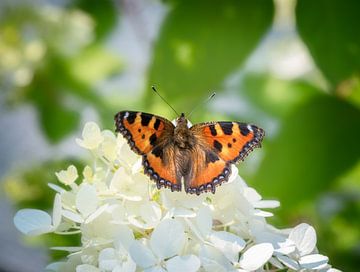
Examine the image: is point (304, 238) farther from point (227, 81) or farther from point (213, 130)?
point (227, 81)

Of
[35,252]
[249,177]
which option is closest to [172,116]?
[249,177]

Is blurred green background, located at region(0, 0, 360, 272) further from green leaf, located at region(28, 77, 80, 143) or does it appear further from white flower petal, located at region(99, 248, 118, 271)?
white flower petal, located at region(99, 248, 118, 271)

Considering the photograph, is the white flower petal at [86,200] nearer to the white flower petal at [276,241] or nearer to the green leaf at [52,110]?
the white flower petal at [276,241]

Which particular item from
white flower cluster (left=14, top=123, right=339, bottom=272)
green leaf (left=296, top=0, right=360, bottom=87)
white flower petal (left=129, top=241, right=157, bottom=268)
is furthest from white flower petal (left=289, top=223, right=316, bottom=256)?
green leaf (left=296, top=0, right=360, bottom=87)

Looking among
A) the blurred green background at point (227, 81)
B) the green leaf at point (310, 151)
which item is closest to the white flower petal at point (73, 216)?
the blurred green background at point (227, 81)

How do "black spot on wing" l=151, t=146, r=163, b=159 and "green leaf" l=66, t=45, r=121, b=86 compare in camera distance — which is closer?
"black spot on wing" l=151, t=146, r=163, b=159

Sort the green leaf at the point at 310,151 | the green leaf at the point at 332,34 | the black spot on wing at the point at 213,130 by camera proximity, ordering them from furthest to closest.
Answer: the green leaf at the point at 310,151, the green leaf at the point at 332,34, the black spot on wing at the point at 213,130
